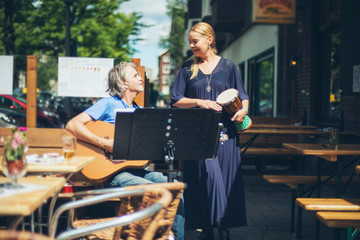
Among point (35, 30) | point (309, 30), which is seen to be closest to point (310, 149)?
point (309, 30)

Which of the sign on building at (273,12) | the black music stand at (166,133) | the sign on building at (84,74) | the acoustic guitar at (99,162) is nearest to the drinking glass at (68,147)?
the black music stand at (166,133)

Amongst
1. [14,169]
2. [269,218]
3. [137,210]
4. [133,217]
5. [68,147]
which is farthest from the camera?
[269,218]

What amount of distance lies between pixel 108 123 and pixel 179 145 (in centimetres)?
88

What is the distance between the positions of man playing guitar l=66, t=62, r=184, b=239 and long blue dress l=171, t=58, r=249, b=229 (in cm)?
35

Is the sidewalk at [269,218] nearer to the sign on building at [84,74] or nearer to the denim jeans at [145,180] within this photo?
the denim jeans at [145,180]

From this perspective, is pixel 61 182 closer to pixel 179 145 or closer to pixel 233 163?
pixel 179 145

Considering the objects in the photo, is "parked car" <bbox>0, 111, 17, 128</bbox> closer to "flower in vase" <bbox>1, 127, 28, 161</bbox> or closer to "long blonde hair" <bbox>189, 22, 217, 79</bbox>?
"long blonde hair" <bbox>189, 22, 217, 79</bbox>

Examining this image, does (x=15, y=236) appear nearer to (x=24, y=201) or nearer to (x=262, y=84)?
(x=24, y=201)

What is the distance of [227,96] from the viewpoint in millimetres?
3398

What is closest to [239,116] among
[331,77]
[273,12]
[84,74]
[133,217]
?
[133,217]

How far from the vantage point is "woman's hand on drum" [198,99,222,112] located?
3434 mm

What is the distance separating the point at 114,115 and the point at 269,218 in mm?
2561

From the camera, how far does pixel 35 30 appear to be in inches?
808

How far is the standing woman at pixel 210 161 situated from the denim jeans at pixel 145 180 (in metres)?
0.38
